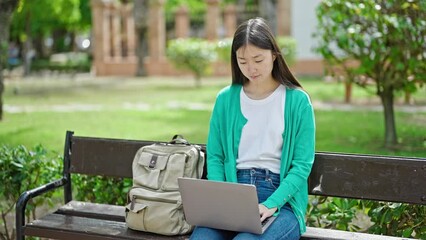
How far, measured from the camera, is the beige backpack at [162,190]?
153 inches

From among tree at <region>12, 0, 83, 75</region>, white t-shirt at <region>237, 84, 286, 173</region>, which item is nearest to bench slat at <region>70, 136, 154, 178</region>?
white t-shirt at <region>237, 84, 286, 173</region>

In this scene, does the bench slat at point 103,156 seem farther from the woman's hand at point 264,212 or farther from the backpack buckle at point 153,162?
the woman's hand at point 264,212

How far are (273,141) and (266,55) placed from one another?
463 mm

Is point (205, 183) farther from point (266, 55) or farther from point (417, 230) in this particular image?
point (417, 230)

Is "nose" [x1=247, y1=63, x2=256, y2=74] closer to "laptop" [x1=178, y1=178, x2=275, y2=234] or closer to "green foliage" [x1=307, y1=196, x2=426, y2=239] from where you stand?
"laptop" [x1=178, y1=178, x2=275, y2=234]

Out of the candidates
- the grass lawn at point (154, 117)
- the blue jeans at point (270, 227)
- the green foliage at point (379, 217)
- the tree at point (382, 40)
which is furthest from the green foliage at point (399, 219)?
the grass lawn at point (154, 117)

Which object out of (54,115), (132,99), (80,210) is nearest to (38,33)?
(132,99)

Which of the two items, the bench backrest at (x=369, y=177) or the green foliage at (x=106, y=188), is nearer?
the bench backrest at (x=369, y=177)

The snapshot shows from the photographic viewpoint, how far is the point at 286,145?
3.80 m

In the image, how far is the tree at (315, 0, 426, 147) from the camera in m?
7.81

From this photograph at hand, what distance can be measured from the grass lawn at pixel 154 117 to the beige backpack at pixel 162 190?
15.9 ft

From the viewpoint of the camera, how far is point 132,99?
17594mm

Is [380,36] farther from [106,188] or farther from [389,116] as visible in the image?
[106,188]

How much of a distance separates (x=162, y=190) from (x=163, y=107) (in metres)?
11.6
